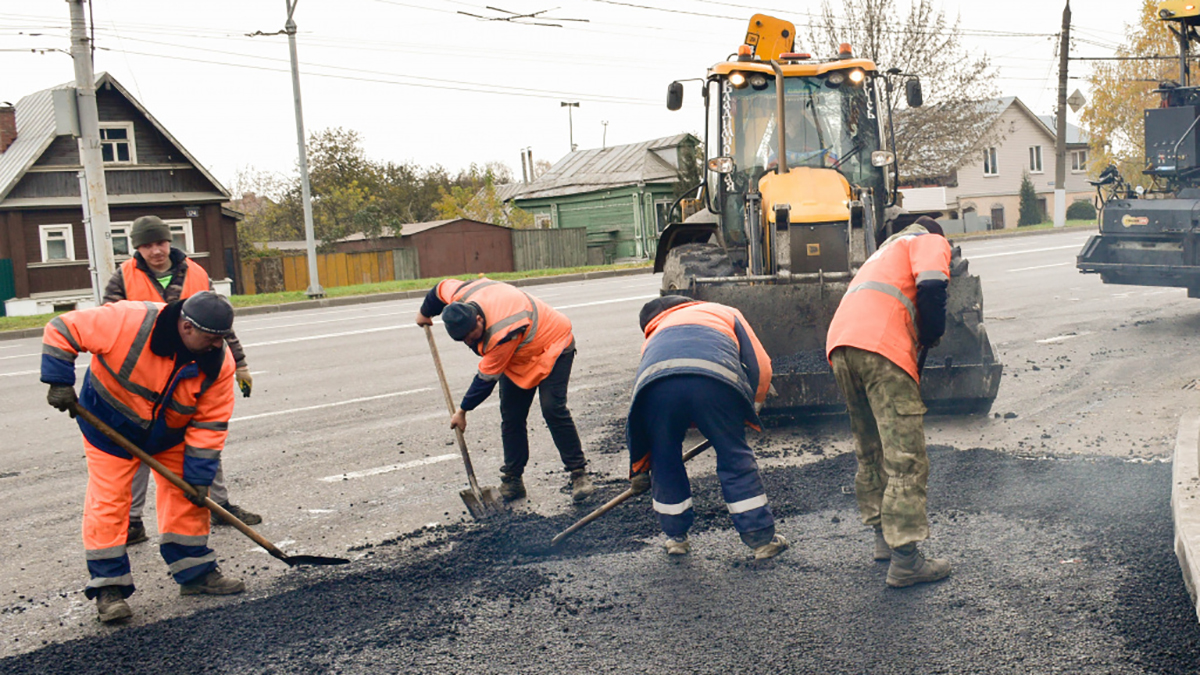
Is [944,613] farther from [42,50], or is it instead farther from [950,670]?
[42,50]

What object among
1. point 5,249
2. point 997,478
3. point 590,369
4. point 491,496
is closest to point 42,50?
point 5,249

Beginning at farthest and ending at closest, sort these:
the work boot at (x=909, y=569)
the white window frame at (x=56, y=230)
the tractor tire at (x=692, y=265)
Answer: the white window frame at (x=56, y=230) → the tractor tire at (x=692, y=265) → the work boot at (x=909, y=569)

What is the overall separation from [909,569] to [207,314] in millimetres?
3069

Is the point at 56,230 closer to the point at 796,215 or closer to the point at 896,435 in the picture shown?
the point at 796,215

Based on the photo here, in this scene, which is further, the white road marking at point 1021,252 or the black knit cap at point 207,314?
the white road marking at point 1021,252

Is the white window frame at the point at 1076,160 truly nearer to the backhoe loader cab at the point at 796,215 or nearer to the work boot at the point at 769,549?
the backhoe loader cab at the point at 796,215

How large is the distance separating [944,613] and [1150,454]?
2822 millimetres

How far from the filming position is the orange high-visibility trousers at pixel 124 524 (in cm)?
432

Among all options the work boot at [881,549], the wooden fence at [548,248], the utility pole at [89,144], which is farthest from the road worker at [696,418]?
the wooden fence at [548,248]

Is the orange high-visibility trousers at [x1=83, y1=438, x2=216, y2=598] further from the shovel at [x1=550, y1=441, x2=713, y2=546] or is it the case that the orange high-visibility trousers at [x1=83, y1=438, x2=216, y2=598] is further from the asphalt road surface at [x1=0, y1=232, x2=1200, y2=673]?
the shovel at [x1=550, y1=441, x2=713, y2=546]

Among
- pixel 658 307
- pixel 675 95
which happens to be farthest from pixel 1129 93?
pixel 658 307

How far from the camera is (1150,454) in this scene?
19.4 feet

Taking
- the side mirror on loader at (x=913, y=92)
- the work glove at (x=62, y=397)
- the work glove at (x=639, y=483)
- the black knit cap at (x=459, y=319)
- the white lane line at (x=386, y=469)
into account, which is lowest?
the white lane line at (x=386, y=469)

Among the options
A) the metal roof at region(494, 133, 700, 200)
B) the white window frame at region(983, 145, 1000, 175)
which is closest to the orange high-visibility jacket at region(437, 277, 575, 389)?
the metal roof at region(494, 133, 700, 200)
